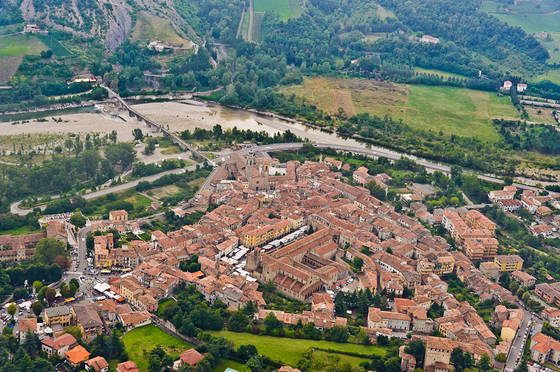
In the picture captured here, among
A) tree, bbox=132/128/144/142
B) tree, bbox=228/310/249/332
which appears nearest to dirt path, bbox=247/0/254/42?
tree, bbox=132/128/144/142

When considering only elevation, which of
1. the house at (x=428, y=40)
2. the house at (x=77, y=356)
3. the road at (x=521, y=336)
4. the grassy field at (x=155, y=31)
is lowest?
the house at (x=77, y=356)

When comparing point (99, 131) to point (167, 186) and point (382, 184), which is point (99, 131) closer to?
point (167, 186)

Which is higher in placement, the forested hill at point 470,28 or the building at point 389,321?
the forested hill at point 470,28

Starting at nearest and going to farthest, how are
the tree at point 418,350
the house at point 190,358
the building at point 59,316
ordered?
the house at point 190,358 → the tree at point 418,350 → the building at point 59,316

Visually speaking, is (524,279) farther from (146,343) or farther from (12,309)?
(12,309)

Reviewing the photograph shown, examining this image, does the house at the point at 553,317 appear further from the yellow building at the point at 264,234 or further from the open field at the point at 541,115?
the open field at the point at 541,115

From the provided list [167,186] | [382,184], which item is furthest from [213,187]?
[382,184]

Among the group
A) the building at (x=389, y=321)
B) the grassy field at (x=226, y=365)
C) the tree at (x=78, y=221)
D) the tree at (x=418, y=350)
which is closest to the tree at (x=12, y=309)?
the tree at (x=78, y=221)

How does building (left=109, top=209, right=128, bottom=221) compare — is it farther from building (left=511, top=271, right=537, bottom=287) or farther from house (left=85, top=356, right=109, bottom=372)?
building (left=511, top=271, right=537, bottom=287)

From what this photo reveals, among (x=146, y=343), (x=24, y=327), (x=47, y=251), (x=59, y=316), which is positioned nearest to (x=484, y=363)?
(x=146, y=343)

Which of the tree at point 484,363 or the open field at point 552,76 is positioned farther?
the open field at point 552,76
